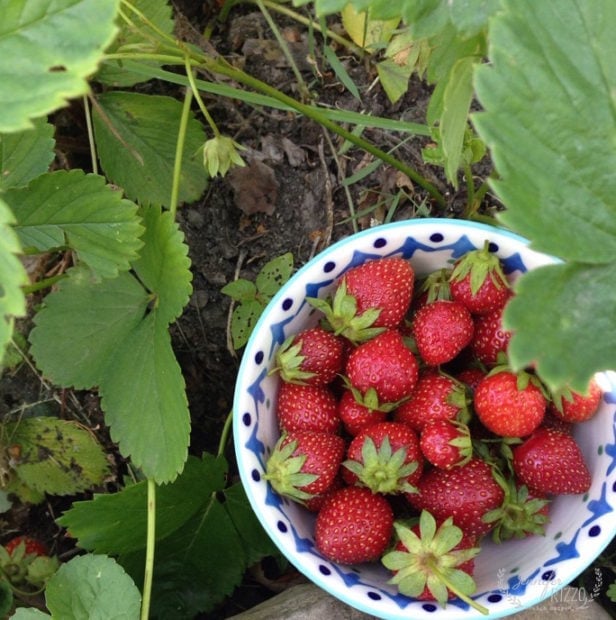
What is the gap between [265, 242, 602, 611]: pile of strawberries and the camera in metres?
0.99

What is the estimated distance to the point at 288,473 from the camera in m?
1.02

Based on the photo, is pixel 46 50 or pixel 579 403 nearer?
pixel 46 50

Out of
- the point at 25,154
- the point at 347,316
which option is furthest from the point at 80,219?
the point at 347,316

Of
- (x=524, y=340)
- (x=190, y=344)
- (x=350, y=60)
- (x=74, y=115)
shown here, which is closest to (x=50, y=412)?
(x=190, y=344)

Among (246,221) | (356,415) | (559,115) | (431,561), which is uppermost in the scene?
(559,115)

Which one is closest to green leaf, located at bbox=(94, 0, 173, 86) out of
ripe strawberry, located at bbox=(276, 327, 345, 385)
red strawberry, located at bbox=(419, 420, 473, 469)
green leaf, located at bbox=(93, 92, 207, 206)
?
green leaf, located at bbox=(93, 92, 207, 206)

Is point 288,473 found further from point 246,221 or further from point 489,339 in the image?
point 246,221

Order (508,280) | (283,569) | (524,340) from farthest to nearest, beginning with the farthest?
→ (283,569) < (508,280) < (524,340)

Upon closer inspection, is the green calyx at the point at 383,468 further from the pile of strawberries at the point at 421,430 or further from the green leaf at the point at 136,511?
the green leaf at the point at 136,511

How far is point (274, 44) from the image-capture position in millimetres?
1445

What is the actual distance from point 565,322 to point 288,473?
442mm

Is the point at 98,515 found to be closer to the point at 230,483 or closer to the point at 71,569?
the point at 71,569

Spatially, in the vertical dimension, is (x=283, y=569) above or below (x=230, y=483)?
below

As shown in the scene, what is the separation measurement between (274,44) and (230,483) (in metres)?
0.81
